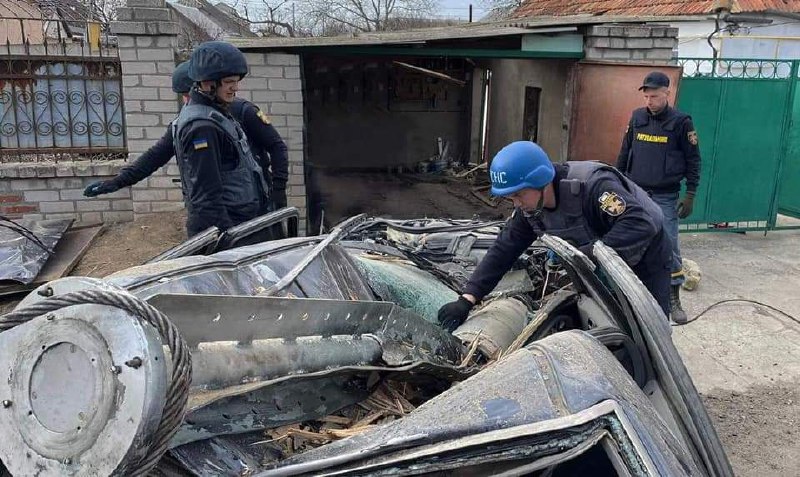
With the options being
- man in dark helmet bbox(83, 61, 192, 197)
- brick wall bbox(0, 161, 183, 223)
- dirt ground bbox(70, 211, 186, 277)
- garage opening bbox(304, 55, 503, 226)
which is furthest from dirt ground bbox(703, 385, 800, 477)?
garage opening bbox(304, 55, 503, 226)

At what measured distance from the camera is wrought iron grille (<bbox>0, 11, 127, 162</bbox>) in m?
6.27

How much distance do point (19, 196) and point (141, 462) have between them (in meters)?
6.29

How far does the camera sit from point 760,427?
344cm

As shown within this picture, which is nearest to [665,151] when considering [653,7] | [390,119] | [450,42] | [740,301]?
[740,301]

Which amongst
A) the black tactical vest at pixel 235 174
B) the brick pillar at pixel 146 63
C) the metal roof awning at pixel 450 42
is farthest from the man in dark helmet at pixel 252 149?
the brick pillar at pixel 146 63

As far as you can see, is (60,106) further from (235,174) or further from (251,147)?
(235,174)

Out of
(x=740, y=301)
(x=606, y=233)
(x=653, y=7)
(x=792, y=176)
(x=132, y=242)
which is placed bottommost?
(x=740, y=301)

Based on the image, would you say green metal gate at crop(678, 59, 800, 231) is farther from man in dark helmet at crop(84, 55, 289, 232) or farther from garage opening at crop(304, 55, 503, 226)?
garage opening at crop(304, 55, 503, 226)

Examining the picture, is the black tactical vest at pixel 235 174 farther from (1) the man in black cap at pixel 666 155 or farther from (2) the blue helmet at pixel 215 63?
(1) the man in black cap at pixel 666 155

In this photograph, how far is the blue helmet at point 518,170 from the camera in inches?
108

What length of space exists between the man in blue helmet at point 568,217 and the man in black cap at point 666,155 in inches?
73.0

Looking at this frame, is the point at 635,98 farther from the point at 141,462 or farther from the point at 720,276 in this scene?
the point at 141,462

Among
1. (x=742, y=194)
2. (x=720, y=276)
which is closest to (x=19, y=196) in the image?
(x=720, y=276)

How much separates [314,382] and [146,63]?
5.28 metres
